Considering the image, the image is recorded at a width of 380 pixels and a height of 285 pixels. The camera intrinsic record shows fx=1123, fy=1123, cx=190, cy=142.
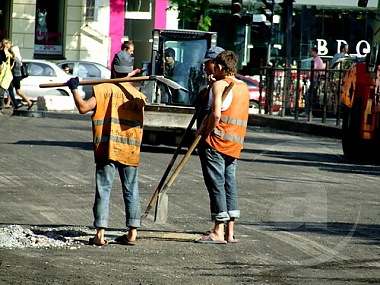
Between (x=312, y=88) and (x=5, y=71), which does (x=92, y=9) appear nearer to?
(x=5, y=71)

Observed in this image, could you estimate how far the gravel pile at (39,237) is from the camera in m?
9.06

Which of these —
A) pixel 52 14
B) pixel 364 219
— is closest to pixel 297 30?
pixel 52 14

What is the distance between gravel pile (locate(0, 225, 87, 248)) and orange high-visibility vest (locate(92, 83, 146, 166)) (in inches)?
27.8

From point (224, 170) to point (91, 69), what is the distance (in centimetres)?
2602

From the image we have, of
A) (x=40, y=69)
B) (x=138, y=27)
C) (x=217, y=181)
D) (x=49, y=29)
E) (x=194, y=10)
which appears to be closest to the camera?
(x=217, y=181)

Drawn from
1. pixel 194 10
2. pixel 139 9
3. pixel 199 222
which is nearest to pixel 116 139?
pixel 199 222

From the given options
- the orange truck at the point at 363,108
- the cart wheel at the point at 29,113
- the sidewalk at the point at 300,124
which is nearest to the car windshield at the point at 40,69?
the cart wheel at the point at 29,113

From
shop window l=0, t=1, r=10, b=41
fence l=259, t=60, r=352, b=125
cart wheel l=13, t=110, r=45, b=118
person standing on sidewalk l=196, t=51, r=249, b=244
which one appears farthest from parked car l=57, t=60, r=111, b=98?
person standing on sidewalk l=196, t=51, r=249, b=244

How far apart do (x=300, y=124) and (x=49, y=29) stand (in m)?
17.3

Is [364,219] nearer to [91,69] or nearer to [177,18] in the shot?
[91,69]

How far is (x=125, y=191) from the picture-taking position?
9547mm

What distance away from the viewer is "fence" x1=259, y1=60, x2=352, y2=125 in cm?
2709

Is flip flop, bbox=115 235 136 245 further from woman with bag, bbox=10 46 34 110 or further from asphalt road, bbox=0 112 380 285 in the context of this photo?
woman with bag, bbox=10 46 34 110

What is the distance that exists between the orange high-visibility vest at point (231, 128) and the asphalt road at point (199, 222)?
83cm
